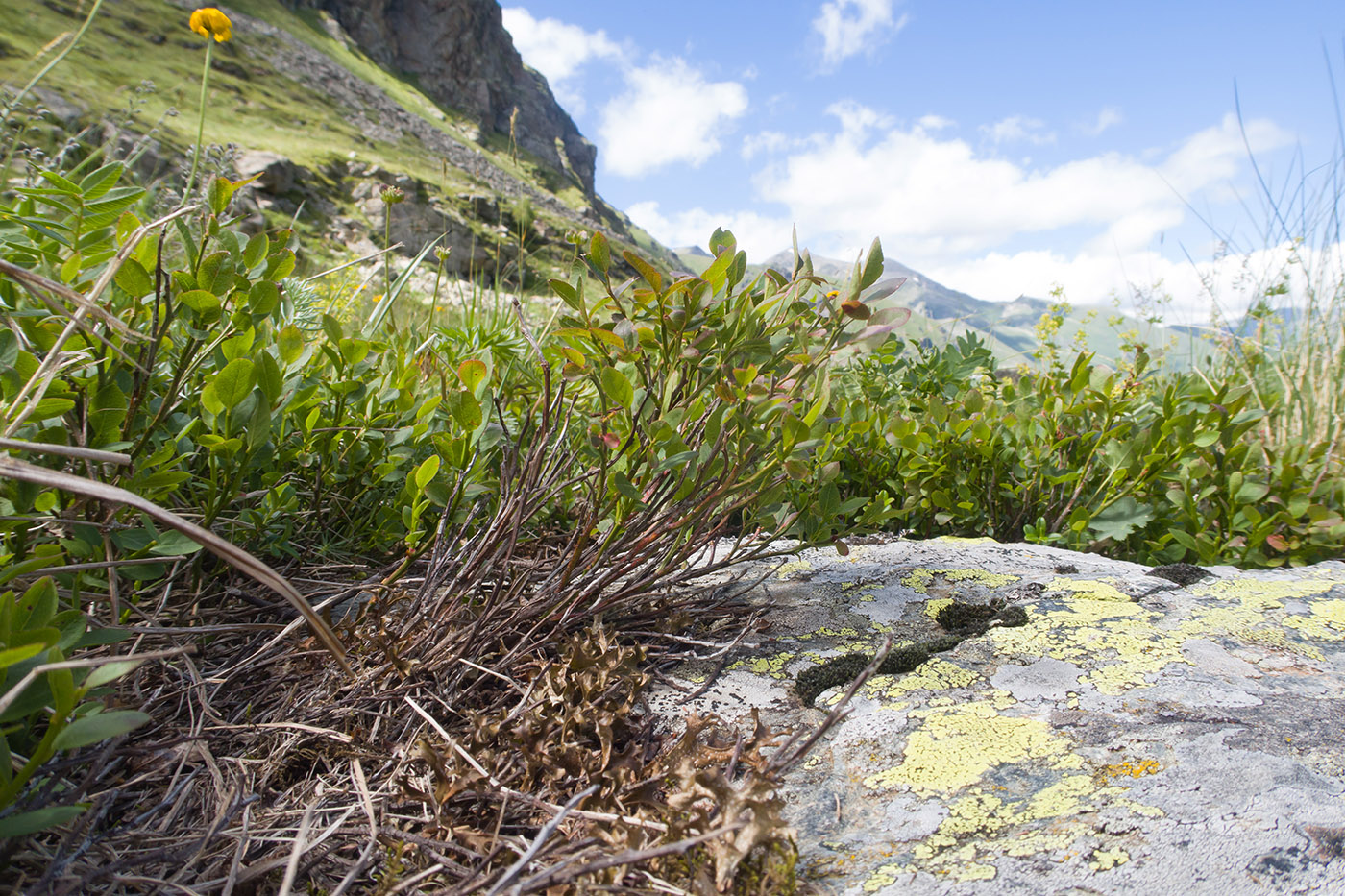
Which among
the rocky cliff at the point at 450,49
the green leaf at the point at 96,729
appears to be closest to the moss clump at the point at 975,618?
the green leaf at the point at 96,729

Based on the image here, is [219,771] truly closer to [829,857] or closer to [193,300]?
[193,300]

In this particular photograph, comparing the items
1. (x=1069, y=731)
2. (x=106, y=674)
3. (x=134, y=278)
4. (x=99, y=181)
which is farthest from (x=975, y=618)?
(x=99, y=181)

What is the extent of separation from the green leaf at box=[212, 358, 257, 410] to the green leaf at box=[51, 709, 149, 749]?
0.64 metres

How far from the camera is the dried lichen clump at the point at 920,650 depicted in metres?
1.33

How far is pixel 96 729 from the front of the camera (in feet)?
2.49

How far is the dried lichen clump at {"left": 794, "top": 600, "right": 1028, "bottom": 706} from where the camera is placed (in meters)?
1.33

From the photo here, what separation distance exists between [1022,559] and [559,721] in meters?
1.47

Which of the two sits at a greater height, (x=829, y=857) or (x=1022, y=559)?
(x=1022, y=559)

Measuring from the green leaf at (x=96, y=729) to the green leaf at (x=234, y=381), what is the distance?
637 millimetres

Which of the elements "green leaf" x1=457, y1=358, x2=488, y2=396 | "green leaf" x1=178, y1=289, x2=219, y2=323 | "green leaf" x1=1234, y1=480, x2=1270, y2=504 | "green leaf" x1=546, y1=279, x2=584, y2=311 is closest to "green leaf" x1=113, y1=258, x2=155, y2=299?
"green leaf" x1=178, y1=289, x2=219, y2=323

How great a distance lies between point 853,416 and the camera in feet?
7.22

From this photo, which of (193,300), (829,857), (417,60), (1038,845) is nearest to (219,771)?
(193,300)

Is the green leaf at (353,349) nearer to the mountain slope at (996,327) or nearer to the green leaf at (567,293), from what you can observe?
the green leaf at (567,293)

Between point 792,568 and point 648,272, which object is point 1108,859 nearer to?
point 648,272
